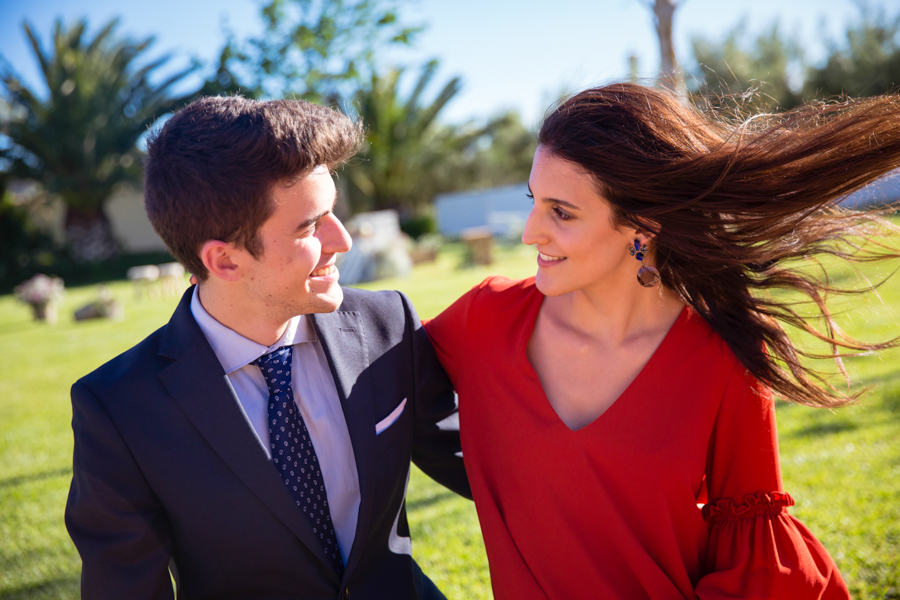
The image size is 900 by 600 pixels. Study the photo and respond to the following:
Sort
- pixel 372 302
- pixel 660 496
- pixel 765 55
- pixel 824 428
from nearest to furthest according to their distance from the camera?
1. pixel 660 496
2. pixel 372 302
3. pixel 824 428
4. pixel 765 55

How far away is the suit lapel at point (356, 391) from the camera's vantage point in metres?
1.86

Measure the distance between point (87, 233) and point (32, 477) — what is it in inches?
854

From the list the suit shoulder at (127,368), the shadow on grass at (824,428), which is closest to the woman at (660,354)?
the suit shoulder at (127,368)

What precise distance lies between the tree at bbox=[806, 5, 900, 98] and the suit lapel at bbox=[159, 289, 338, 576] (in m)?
27.2

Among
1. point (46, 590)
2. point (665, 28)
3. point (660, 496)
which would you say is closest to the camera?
point (660, 496)

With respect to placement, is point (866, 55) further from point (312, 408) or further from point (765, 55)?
point (312, 408)

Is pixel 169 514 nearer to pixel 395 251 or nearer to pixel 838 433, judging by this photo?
pixel 838 433

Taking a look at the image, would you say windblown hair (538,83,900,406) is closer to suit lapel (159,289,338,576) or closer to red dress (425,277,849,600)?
red dress (425,277,849,600)

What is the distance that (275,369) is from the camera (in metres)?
1.93

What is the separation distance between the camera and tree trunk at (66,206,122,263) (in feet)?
76.3

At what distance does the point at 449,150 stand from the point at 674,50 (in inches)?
770

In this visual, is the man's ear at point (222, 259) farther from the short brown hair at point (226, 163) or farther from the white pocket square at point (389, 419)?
the white pocket square at point (389, 419)

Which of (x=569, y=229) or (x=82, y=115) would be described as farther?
(x=82, y=115)

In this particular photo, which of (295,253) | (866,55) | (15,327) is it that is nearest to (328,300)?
(295,253)
